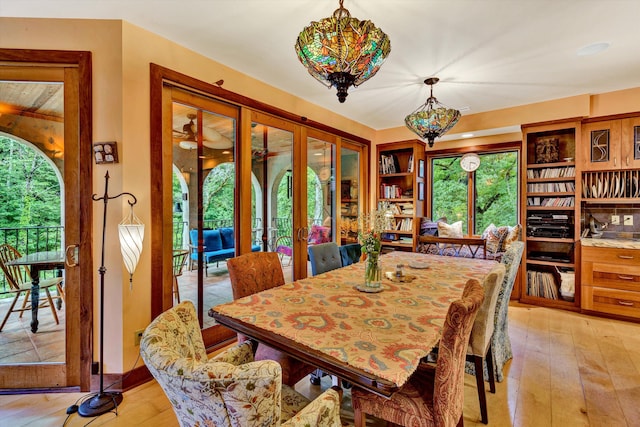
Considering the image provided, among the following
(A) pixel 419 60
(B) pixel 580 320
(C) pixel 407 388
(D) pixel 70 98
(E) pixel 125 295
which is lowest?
(B) pixel 580 320

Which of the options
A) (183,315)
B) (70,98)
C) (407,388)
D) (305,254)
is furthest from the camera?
(305,254)

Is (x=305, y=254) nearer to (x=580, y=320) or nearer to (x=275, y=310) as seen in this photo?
(x=275, y=310)

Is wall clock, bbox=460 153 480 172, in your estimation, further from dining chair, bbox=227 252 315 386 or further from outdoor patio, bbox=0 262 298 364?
outdoor patio, bbox=0 262 298 364

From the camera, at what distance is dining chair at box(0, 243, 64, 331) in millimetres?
2207

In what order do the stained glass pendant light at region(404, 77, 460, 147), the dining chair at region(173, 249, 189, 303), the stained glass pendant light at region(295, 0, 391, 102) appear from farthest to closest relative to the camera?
the stained glass pendant light at region(404, 77, 460, 147)
the dining chair at region(173, 249, 189, 303)
the stained glass pendant light at region(295, 0, 391, 102)

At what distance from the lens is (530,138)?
166 inches

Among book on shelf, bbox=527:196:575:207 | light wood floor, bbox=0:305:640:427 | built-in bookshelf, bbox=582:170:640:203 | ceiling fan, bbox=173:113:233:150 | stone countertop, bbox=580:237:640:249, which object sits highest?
ceiling fan, bbox=173:113:233:150

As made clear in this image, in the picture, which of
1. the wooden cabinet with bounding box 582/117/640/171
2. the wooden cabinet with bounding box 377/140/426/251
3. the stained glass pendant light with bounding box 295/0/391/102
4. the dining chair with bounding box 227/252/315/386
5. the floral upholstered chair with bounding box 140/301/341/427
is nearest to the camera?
the floral upholstered chair with bounding box 140/301/341/427

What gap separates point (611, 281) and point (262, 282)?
408 cm

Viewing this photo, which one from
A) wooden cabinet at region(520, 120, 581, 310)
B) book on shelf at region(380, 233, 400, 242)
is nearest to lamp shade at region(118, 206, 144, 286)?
book on shelf at region(380, 233, 400, 242)

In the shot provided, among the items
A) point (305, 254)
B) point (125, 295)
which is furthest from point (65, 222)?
→ point (305, 254)

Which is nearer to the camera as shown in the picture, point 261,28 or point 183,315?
point 183,315

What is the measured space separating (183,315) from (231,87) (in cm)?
241

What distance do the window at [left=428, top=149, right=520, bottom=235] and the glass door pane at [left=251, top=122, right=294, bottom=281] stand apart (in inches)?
124
